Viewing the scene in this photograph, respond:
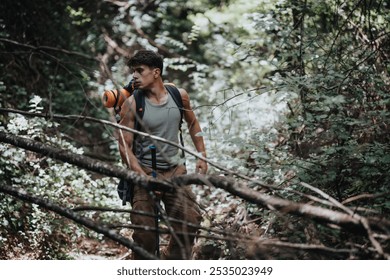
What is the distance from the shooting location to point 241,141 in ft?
11.5

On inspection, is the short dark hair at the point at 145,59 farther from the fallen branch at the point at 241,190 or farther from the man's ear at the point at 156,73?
the fallen branch at the point at 241,190

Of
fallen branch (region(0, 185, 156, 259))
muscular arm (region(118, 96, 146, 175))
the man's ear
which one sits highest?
the man's ear

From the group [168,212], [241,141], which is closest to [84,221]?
[168,212]

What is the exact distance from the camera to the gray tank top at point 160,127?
3822mm

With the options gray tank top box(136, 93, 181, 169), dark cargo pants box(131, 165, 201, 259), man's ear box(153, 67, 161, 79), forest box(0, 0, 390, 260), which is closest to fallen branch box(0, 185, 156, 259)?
forest box(0, 0, 390, 260)

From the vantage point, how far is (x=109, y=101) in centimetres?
379

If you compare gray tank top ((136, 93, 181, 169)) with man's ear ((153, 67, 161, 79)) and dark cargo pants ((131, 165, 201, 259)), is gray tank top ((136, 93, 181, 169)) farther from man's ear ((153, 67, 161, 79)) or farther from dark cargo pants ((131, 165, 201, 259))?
man's ear ((153, 67, 161, 79))

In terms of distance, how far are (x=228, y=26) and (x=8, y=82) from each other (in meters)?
4.24

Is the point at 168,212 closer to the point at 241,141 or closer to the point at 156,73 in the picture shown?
the point at 241,141

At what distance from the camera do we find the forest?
299 centimetres

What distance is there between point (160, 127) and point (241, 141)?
80 centimetres

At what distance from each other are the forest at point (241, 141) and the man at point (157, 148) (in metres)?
0.29

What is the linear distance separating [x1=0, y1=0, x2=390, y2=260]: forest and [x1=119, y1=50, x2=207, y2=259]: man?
0.29 metres

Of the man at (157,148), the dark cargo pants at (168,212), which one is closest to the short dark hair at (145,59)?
the man at (157,148)
